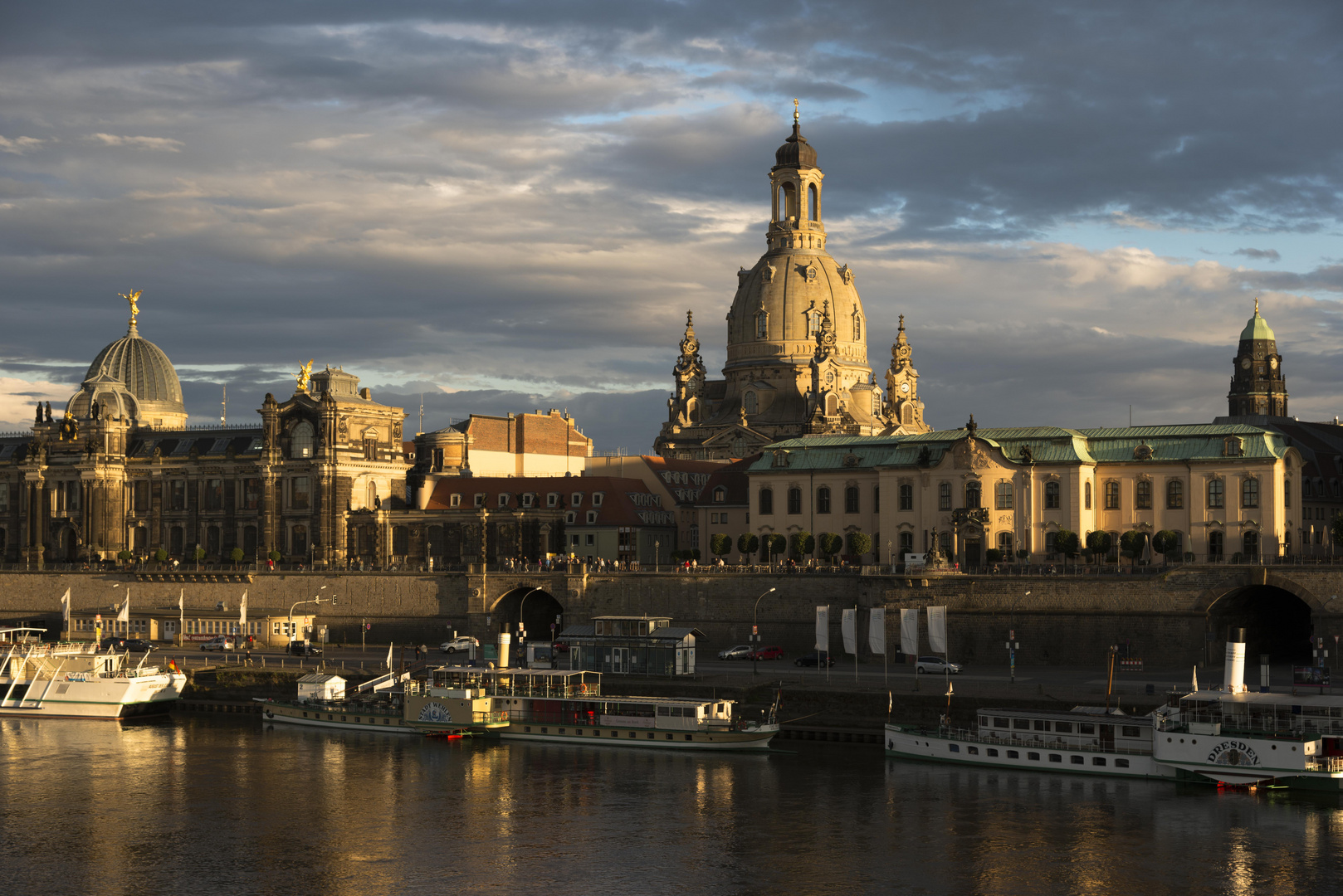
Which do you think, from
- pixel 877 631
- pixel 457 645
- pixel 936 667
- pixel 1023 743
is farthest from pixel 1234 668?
pixel 457 645

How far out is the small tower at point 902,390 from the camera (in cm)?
17125

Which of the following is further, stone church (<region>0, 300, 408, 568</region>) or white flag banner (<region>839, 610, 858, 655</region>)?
stone church (<region>0, 300, 408, 568</region>)

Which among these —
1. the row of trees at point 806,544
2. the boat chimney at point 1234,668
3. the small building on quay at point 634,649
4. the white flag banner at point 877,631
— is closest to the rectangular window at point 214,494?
the row of trees at point 806,544

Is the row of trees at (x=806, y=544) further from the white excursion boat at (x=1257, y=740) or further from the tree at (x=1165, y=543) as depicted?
the white excursion boat at (x=1257, y=740)

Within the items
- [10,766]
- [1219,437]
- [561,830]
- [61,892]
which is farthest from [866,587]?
[61,892]

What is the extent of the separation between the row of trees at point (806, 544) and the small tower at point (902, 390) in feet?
200

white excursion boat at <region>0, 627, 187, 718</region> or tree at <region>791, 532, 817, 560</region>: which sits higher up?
tree at <region>791, 532, 817, 560</region>

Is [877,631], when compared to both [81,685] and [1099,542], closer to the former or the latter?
[1099,542]

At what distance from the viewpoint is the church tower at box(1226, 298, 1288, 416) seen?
533 ft

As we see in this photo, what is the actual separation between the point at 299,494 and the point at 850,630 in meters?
53.4

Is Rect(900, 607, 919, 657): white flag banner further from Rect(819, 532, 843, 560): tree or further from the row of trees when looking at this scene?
Rect(819, 532, 843, 560): tree

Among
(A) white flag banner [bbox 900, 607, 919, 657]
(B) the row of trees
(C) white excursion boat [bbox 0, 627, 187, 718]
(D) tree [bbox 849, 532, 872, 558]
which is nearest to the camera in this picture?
(A) white flag banner [bbox 900, 607, 919, 657]

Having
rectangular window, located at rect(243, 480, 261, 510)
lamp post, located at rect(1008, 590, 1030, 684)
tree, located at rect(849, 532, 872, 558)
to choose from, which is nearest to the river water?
lamp post, located at rect(1008, 590, 1030, 684)

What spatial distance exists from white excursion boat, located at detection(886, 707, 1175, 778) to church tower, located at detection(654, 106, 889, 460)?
3432 inches
